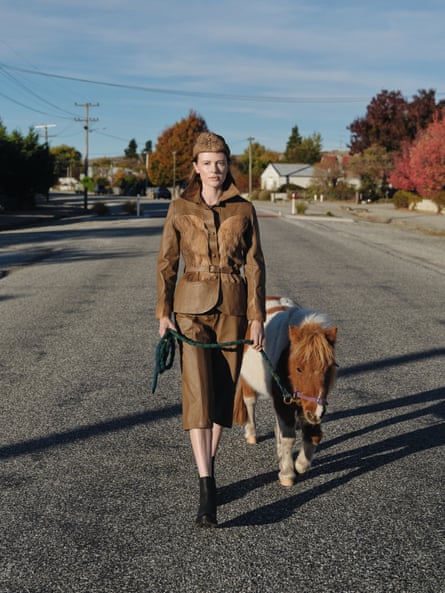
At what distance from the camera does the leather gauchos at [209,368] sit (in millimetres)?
4035

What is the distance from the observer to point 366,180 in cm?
7200

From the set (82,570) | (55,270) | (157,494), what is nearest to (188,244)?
(157,494)

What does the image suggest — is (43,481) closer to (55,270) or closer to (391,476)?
(391,476)

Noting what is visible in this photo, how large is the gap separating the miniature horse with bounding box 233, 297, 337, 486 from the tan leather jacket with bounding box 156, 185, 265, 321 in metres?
0.28

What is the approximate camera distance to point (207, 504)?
391 cm

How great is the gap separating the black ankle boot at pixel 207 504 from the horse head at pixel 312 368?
0.67 m

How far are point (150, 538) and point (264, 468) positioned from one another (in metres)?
1.23

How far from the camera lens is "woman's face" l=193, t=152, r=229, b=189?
4082 millimetres

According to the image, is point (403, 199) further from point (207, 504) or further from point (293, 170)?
point (293, 170)

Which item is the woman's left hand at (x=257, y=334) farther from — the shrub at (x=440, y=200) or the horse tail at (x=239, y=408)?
the shrub at (x=440, y=200)

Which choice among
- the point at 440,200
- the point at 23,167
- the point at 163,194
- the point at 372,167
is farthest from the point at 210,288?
the point at 163,194

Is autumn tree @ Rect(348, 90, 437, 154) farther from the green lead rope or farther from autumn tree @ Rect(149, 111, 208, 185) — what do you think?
the green lead rope

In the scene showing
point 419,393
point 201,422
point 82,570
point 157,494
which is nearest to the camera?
point 82,570

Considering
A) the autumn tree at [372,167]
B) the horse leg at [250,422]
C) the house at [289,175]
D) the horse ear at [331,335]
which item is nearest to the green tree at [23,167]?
the autumn tree at [372,167]
